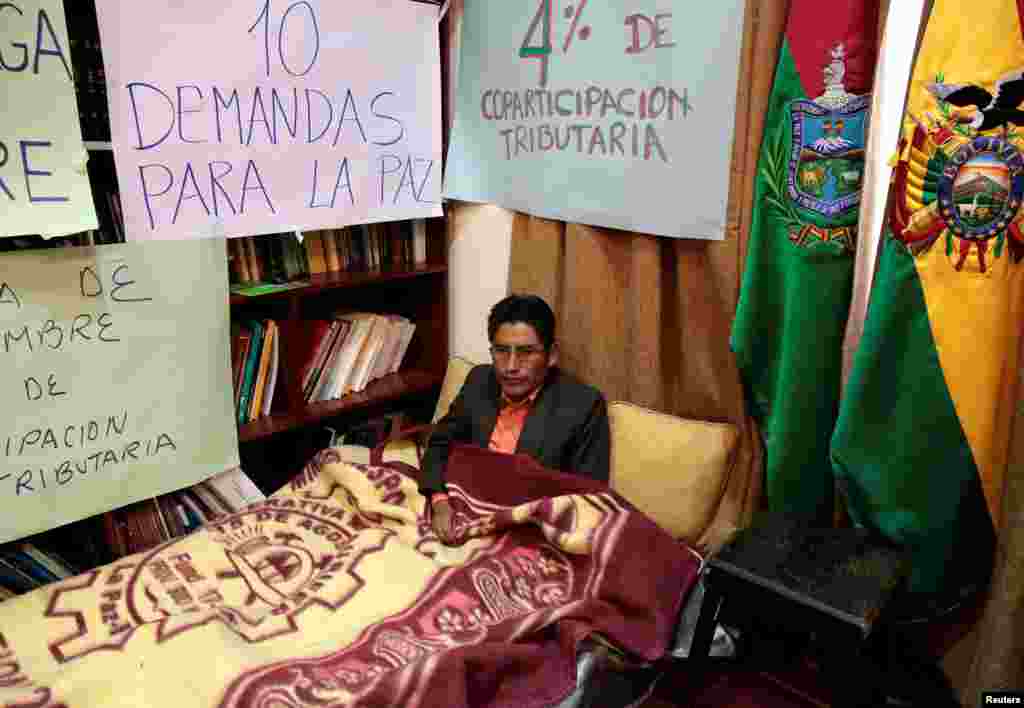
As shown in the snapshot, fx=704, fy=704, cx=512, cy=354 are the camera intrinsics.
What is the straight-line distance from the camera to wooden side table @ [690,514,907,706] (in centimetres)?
116

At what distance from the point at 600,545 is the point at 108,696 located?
0.86 metres

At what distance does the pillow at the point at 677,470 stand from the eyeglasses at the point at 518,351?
11.6 inches

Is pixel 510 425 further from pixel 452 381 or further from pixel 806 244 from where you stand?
pixel 806 244

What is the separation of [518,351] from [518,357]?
15mm

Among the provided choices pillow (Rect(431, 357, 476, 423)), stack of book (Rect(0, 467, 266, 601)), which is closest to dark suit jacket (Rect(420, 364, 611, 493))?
pillow (Rect(431, 357, 476, 423))

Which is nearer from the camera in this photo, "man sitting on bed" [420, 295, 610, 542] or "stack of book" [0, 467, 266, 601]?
"stack of book" [0, 467, 266, 601]

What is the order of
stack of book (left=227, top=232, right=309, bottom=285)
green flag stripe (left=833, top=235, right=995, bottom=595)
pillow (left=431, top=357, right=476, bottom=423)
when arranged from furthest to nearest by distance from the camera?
1. pillow (left=431, top=357, right=476, bottom=423)
2. stack of book (left=227, top=232, right=309, bottom=285)
3. green flag stripe (left=833, top=235, right=995, bottom=595)

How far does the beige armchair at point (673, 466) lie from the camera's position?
61.0 inches

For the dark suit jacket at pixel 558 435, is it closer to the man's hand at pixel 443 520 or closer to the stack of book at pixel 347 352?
the man's hand at pixel 443 520

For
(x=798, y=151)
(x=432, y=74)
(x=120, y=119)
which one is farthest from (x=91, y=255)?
(x=798, y=151)

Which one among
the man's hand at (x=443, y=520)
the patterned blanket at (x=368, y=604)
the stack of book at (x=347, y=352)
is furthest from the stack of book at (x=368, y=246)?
the man's hand at (x=443, y=520)

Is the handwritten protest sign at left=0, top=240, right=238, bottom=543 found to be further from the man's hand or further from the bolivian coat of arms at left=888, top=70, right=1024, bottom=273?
the bolivian coat of arms at left=888, top=70, right=1024, bottom=273

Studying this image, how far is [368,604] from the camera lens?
131cm

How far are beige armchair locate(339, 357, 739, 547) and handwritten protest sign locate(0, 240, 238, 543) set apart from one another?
0.96 metres
